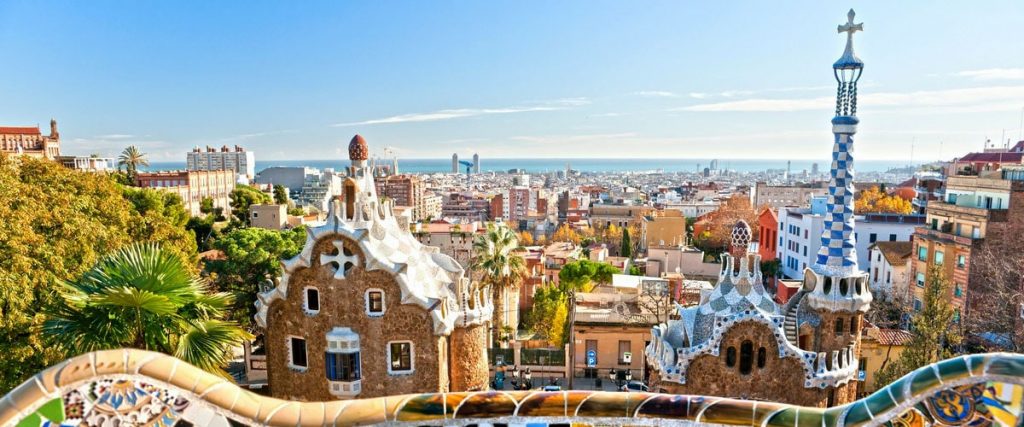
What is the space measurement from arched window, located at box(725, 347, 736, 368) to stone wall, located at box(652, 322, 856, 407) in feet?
0.20

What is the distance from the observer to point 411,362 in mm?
17688

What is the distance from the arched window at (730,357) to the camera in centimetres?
1528

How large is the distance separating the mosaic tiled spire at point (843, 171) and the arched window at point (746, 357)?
3.06 meters

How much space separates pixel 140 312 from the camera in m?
10.6

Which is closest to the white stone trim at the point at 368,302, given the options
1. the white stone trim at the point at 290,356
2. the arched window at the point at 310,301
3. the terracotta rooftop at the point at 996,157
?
the arched window at the point at 310,301

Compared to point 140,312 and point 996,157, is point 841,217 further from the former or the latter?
point 996,157

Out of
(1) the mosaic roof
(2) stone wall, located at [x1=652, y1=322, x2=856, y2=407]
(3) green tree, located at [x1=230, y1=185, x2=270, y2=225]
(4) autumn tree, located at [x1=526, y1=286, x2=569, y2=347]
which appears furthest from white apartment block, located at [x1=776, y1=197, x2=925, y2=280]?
(3) green tree, located at [x1=230, y1=185, x2=270, y2=225]

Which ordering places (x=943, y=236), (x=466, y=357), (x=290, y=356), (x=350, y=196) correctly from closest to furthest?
(x=290, y=356), (x=350, y=196), (x=466, y=357), (x=943, y=236)

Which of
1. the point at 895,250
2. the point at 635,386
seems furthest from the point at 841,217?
the point at 895,250

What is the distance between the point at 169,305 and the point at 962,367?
11.0 meters

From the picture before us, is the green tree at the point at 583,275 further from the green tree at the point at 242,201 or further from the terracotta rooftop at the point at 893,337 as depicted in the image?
the green tree at the point at 242,201

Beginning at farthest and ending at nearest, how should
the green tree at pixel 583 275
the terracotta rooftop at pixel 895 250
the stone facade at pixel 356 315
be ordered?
the terracotta rooftop at pixel 895 250 → the green tree at pixel 583 275 → the stone facade at pixel 356 315

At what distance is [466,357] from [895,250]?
37.2 m

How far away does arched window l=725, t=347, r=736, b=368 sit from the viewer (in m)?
15.3
